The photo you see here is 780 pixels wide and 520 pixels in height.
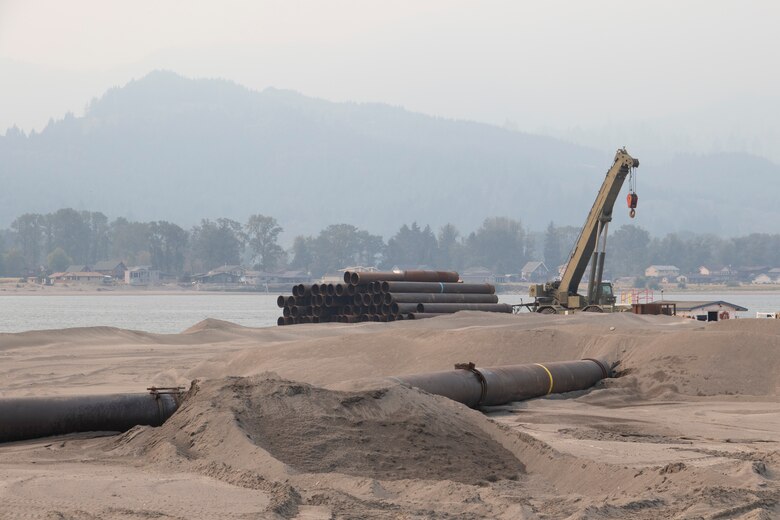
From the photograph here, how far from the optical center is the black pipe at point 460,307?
35.9m

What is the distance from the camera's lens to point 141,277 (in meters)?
158

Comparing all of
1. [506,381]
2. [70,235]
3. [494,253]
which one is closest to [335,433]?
[506,381]

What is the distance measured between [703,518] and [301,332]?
971 inches

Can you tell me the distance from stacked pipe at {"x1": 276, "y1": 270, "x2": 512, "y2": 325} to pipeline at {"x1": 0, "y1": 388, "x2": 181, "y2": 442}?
23.3 metres

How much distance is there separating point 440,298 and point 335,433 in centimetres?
2720

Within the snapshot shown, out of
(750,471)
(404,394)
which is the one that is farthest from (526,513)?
(404,394)

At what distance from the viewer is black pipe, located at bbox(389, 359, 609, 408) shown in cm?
1380

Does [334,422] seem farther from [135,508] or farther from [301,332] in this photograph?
[301,332]

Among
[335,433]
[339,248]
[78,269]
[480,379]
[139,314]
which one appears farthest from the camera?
[339,248]

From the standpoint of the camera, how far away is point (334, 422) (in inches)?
400

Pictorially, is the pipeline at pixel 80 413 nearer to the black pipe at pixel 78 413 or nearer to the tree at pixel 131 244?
the black pipe at pixel 78 413

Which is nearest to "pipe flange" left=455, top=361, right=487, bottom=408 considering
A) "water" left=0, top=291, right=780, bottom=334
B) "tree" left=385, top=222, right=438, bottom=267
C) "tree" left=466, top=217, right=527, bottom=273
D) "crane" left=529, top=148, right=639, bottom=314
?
"crane" left=529, top=148, right=639, bottom=314

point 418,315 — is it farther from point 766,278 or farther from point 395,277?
point 766,278

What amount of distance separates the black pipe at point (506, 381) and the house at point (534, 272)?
163 metres
